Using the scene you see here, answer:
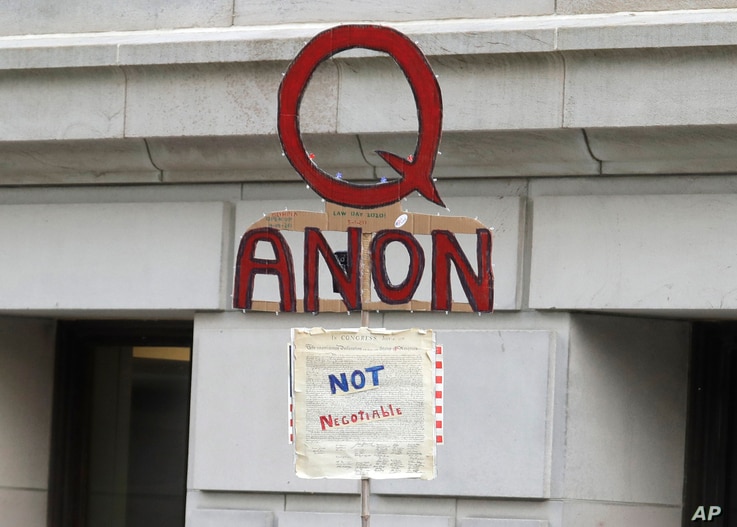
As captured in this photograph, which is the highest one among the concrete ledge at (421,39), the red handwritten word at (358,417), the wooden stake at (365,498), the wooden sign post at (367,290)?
the concrete ledge at (421,39)

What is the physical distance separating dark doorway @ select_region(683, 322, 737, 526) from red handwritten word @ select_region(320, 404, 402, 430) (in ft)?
9.62

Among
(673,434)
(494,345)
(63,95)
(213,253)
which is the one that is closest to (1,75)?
(63,95)

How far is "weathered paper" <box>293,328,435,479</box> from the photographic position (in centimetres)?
752

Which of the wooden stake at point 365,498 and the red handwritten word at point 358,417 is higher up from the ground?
the red handwritten word at point 358,417

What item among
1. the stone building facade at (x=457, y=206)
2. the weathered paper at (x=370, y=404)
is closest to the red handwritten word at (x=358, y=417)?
the weathered paper at (x=370, y=404)

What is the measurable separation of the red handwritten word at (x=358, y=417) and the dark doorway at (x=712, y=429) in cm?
293

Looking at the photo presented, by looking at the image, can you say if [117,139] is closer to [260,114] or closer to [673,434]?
[260,114]

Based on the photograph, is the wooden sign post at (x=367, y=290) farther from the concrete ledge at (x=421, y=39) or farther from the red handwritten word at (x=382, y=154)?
the concrete ledge at (x=421, y=39)

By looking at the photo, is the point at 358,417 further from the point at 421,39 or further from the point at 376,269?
the point at 421,39

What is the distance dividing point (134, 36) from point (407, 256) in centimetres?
225

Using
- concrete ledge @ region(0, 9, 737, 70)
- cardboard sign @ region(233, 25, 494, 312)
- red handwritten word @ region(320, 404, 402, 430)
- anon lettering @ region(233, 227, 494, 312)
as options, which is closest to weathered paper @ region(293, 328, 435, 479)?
red handwritten word @ region(320, 404, 402, 430)

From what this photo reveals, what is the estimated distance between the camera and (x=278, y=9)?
967cm

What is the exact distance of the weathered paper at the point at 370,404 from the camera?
7520mm

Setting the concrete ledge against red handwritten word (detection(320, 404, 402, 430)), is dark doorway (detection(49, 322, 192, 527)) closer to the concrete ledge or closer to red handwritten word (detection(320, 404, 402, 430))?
the concrete ledge
